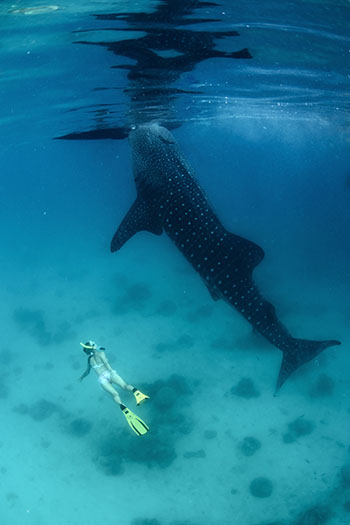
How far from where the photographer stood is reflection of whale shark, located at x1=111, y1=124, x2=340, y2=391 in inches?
232

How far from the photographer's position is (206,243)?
600 centimetres

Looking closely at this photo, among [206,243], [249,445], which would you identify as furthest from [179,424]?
[206,243]

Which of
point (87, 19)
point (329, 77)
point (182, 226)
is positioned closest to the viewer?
point (182, 226)

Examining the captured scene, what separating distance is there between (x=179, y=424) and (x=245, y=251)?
7198 millimetres

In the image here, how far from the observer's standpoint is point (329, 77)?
13.7 m

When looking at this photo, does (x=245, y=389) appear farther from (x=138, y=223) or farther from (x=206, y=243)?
(x=206, y=243)

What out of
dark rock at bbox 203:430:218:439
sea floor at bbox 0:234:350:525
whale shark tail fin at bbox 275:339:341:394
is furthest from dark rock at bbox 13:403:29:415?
whale shark tail fin at bbox 275:339:341:394

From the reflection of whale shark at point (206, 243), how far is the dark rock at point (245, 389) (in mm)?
5136

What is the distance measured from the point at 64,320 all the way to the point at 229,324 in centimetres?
840

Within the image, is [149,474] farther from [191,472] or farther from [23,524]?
[23,524]

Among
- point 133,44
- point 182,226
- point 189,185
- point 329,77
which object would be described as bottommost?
point 182,226

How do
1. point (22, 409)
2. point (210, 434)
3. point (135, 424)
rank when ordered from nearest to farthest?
point (135, 424) → point (210, 434) → point (22, 409)

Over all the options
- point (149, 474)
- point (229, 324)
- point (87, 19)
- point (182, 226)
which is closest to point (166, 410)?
point (149, 474)

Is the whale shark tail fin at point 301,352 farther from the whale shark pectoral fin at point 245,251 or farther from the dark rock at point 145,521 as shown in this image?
the dark rock at point 145,521
